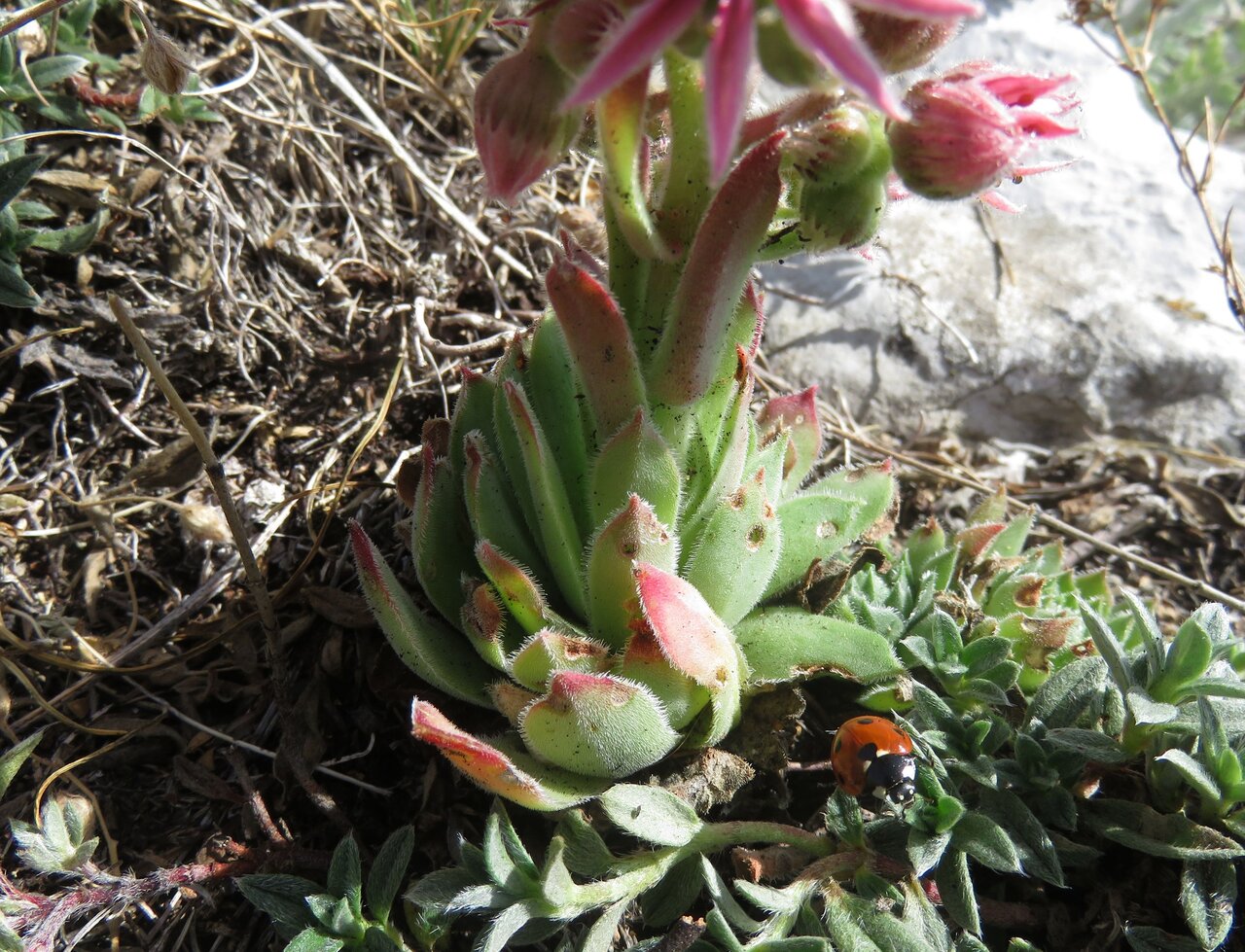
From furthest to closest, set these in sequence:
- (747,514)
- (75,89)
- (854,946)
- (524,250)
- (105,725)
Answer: (524,250), (75,89), (105,725), (747,514), (854,946)

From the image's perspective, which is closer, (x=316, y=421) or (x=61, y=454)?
(x=61, y=454)

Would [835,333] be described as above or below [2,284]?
below

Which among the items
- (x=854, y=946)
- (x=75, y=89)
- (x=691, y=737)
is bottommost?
(x=854, y=946)

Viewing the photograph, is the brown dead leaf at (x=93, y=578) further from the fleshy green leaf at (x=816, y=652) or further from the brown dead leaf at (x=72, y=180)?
the fleshy green leaf at (x=816, y=652)

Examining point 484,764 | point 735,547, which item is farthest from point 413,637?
point 735,547

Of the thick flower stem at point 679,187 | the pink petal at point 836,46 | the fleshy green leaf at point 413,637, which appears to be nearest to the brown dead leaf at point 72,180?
the fleshy green leaf at point 413,637

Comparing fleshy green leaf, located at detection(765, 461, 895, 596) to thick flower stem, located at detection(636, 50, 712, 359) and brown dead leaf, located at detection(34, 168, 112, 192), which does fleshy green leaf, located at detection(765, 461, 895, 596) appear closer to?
thick flower stem, located at detection(636, 50, 712, 359)

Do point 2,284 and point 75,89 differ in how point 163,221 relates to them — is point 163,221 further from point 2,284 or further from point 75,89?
point 2,284

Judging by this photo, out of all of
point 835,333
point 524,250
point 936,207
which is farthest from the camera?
point 936,207

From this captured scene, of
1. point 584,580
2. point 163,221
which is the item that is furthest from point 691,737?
point 163,221
